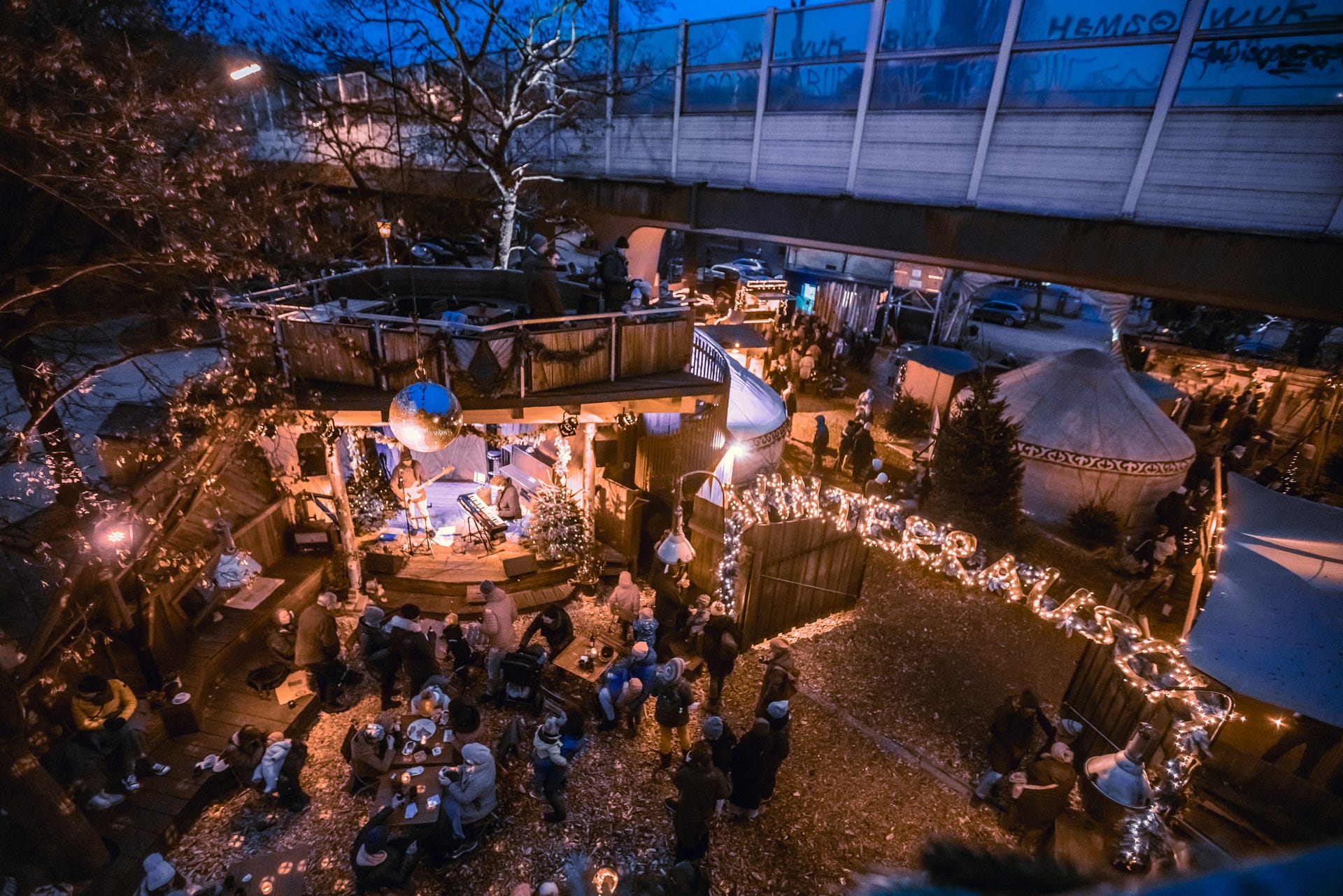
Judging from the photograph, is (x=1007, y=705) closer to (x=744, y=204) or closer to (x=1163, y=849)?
(x=1163, y=849)

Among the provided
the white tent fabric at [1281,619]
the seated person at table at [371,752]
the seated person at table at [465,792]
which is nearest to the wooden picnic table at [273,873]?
the seated person at table at [371,752]

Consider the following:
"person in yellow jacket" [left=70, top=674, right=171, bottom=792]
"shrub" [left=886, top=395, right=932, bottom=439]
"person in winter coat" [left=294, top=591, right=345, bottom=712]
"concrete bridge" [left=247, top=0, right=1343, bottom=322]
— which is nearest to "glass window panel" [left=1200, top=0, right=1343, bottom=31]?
"concrete bridge" [left=247, top=0, right=1343, bottom=322]

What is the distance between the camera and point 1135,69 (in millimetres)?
10766

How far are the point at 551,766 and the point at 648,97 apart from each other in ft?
58.2

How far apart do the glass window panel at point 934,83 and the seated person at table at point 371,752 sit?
1533cm

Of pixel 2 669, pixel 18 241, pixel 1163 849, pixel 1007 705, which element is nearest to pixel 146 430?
pixel 18 241

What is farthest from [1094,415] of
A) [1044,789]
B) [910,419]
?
[1044,789]

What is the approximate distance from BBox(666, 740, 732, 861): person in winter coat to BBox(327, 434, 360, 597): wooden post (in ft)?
25.9

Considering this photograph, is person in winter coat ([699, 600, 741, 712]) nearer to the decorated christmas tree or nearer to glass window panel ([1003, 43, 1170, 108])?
the decorated christmas tree

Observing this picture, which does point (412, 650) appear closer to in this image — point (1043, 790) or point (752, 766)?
point (752, 766)

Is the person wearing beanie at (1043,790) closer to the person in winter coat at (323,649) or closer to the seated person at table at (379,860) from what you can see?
the seated person at table at (379,860)

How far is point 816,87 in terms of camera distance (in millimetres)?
14391

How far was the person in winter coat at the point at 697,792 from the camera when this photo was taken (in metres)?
6.60

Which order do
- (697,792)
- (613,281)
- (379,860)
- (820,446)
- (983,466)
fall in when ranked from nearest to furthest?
(379,860) < (697,792) < (613,281) < (983,466) < (820,446)
